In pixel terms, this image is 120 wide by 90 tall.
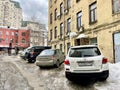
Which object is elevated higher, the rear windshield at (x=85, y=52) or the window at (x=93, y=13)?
the window at (x=93, y=13)

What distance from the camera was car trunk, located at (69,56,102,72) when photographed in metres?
8.07

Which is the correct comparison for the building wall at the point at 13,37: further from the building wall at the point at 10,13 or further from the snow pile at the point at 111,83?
the snow pile at the point at 111,83

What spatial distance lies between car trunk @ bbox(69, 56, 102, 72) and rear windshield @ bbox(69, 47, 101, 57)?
28 cm

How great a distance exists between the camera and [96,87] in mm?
7801

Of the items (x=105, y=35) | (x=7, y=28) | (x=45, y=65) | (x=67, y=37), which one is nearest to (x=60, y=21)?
(x=67, y=37)

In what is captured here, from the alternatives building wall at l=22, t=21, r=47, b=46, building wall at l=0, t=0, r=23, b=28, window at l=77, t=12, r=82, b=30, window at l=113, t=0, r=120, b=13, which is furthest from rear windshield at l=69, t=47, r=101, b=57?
building wall at l=0, t=0, r=23, b=28

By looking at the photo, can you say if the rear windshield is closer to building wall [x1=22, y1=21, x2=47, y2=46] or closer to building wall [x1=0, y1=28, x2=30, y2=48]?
building wall [x1=0, y1=28, x2=30, y2=48]

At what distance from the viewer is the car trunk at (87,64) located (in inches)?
318

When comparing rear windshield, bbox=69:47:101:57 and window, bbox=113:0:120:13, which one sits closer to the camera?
rear windshield, bbox=69:47:101:57

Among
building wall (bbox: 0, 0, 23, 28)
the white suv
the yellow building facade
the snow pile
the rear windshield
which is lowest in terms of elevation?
the snow pile

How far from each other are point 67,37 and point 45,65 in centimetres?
1078

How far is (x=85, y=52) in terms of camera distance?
8.52 meters

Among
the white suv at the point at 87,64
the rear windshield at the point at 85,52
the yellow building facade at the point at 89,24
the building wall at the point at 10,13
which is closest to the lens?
the white suv at the point at 87,64

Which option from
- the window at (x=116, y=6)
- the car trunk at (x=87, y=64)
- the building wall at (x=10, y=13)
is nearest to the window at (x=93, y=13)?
the window at (x=116, y=6)
